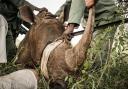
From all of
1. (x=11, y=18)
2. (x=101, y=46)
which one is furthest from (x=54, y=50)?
(x=11, y=18)

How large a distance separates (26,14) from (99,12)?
0.88m

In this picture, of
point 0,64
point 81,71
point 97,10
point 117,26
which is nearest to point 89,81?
point 81,71

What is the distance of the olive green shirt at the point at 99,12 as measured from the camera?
4.55 metres

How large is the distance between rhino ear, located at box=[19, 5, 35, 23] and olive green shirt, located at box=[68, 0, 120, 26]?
0.67 meters

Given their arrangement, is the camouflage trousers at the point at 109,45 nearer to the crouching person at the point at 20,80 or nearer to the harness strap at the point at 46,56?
the harness strap at the point at 46,56

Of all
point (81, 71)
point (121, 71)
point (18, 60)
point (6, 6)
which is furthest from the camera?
point (6, 6)

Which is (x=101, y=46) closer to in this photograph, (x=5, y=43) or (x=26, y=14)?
(x=26, y=14)

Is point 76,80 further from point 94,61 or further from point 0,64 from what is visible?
point 0,64

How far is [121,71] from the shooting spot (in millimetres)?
4523

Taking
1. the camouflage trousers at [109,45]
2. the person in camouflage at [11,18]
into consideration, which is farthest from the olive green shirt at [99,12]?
the person in camouflage at [11,18]

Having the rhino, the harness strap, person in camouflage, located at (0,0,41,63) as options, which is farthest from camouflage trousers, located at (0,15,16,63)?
the harness strap

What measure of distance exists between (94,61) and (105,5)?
3.10 feet

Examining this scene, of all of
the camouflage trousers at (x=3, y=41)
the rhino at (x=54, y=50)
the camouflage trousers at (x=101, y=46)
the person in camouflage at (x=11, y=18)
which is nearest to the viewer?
the rhino at (x=54, y=50)

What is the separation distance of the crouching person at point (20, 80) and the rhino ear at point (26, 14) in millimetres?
751
